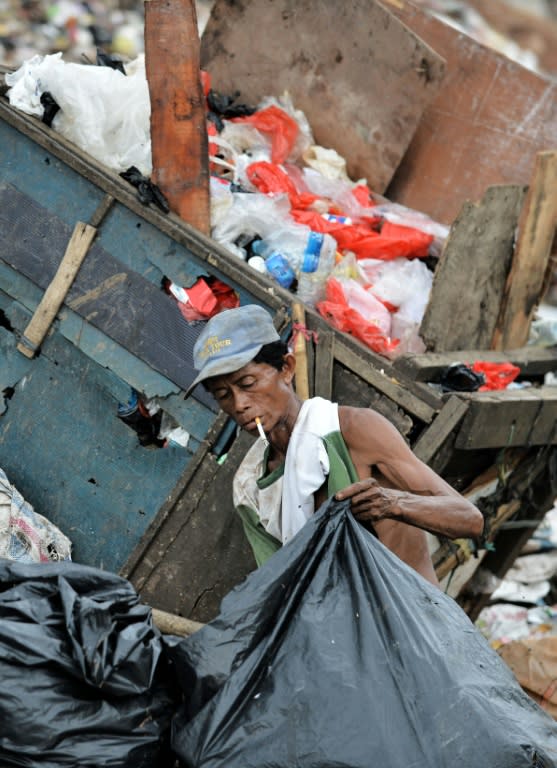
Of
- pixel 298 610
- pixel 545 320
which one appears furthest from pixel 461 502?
pixel 545 320

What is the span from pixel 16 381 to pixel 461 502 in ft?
8.64

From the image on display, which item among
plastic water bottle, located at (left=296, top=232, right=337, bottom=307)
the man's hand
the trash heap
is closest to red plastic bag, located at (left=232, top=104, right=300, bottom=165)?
the trash heap

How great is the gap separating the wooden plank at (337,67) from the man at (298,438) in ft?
9.90

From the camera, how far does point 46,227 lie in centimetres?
432

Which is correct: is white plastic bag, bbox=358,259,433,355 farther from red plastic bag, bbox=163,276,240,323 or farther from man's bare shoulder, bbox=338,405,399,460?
man's bare shoulder, bbox=338,405,399,460

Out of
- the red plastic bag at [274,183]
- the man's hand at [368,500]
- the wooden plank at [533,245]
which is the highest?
the wooden plank at [533,245]

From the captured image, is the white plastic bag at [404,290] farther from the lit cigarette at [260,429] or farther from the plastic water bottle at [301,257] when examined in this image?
the lit cigarette at [260,429]

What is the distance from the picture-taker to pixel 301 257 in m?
4.30

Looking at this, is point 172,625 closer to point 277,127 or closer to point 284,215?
point 284,215

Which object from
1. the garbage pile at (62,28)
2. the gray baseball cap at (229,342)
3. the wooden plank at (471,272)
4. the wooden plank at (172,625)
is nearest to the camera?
the gray baseball cap at (229,342)

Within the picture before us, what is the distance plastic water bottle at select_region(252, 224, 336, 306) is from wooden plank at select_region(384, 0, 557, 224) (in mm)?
1372

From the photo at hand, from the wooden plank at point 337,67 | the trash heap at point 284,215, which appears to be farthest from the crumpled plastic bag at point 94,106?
the wooden plank at point 337,67

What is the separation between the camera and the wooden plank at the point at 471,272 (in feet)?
14.4

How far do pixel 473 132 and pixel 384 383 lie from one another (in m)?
2.38
